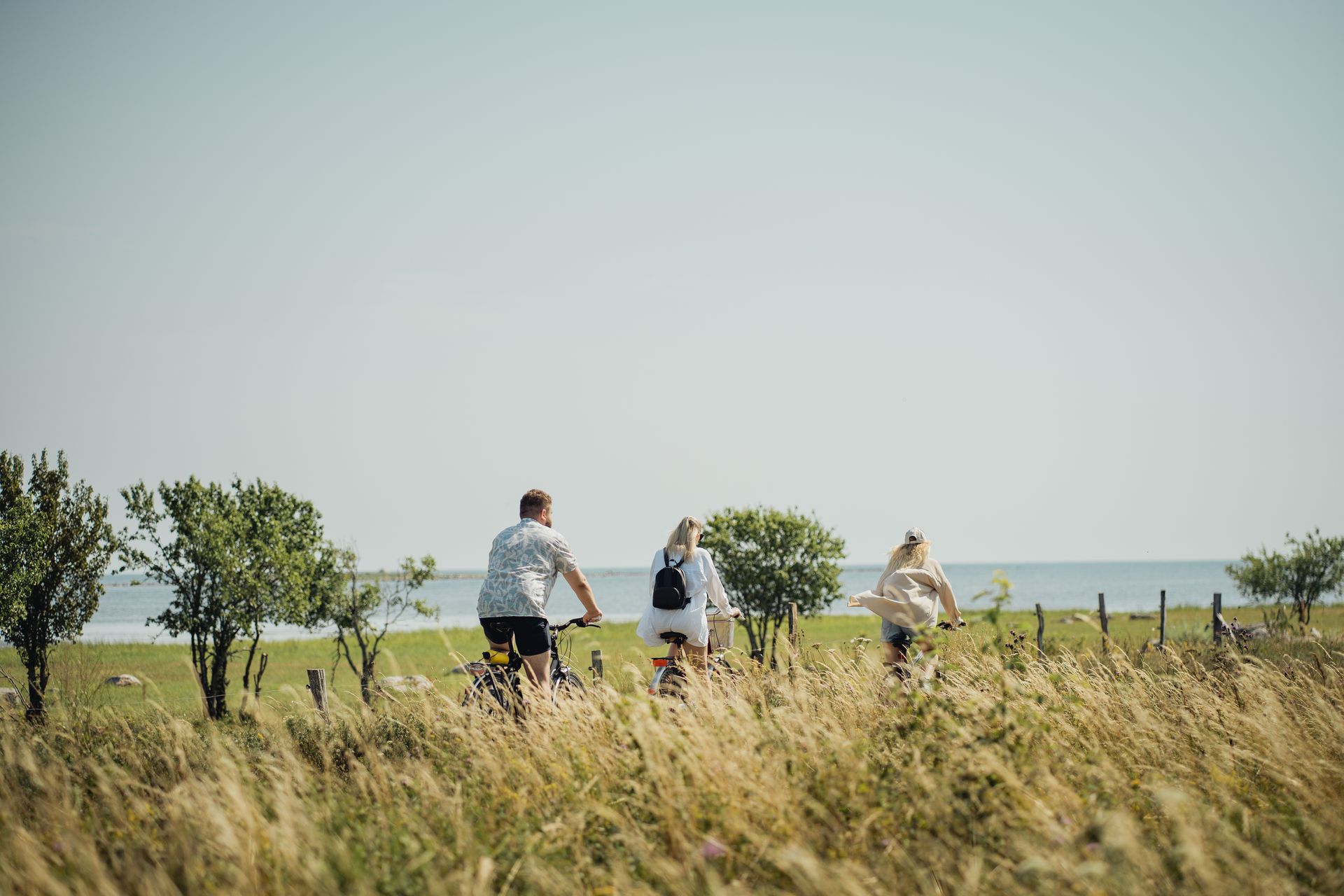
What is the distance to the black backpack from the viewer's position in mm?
8578

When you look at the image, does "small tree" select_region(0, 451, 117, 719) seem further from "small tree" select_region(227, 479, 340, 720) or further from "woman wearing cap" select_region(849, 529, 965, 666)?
"woman wearing cap" select_region(849, 529, 965, 666)

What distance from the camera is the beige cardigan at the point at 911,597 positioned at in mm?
8609

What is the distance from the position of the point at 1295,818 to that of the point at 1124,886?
153 centimetres

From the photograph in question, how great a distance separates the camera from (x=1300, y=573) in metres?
34.0

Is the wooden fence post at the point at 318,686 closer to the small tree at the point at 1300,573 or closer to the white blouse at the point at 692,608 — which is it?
the white blouse at the point at 692,608

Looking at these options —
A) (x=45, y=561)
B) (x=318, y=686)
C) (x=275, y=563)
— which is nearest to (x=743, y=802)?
(x=318, y=686)

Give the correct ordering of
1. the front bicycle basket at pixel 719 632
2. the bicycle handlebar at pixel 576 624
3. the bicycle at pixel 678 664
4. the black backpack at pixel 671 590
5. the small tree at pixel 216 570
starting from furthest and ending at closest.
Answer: the small tree at pixel 216 570
the front bicycle basket at pixel 719 632
the black backpack at pixel 671 590
the bicycle at pixel 678 664
the bicycle handlebar at pixel 576 624

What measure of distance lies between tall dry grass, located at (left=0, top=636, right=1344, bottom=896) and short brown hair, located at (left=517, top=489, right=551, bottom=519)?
172 centimetres

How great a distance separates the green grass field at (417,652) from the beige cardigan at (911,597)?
18.8 inches

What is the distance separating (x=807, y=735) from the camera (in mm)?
5672

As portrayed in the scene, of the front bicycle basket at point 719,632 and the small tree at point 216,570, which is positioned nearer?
the front bicycle basket at point 719,632

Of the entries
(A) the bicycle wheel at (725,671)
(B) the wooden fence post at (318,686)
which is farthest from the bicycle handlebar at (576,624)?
(B) the wooden fence post at (318,686)

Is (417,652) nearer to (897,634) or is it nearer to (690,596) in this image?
(690,596)

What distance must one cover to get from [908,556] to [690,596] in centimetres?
228
